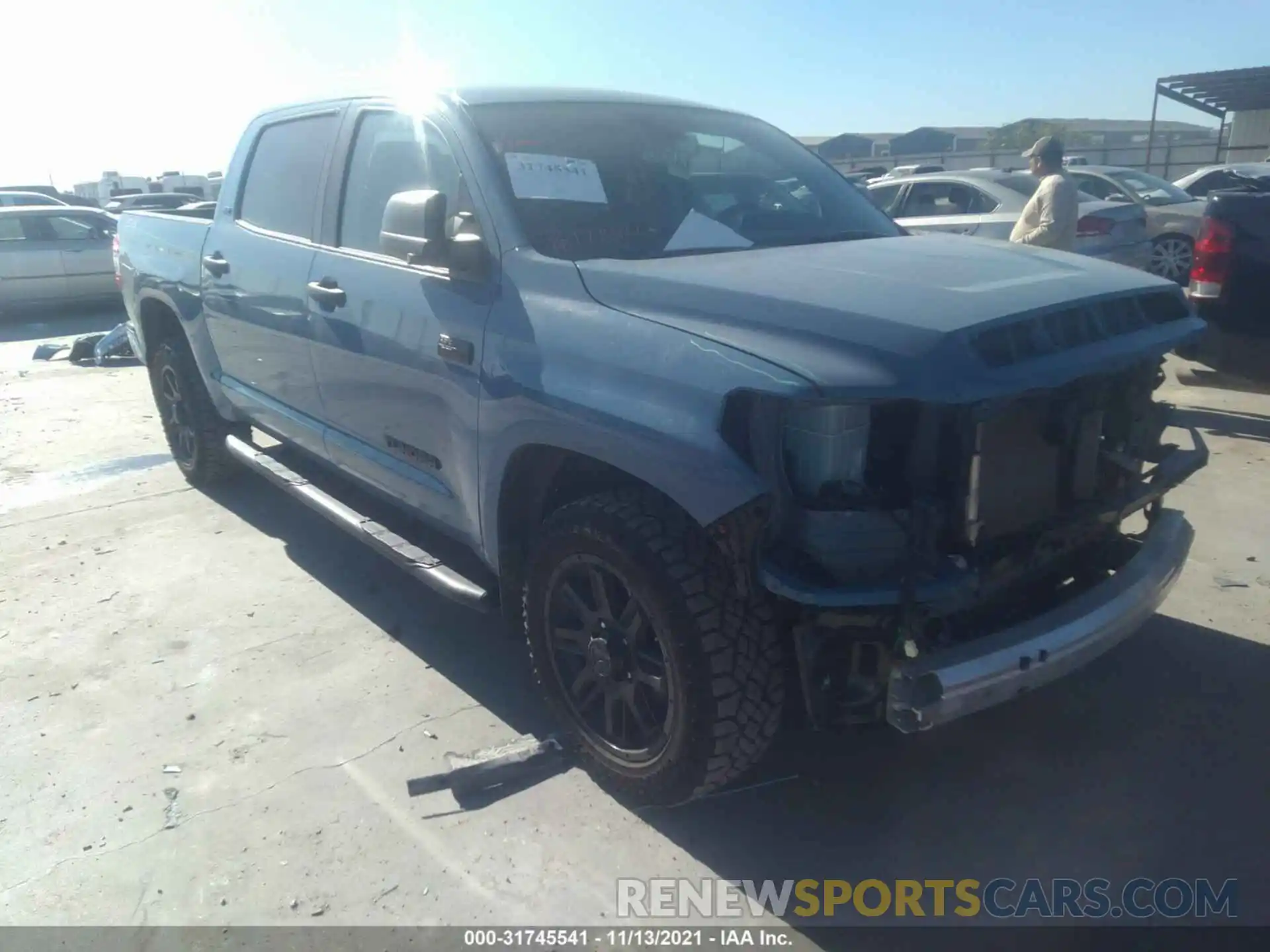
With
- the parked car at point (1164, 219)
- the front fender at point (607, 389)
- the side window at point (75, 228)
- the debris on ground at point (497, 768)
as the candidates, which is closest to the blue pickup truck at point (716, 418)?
the front fender at point (607, 389)

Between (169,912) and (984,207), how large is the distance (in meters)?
9.00

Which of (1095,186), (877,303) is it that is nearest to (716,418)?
(877,303)

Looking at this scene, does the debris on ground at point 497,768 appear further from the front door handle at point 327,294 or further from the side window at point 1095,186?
the side window at point 1095,186

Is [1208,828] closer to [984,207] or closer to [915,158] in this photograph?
[984,207]

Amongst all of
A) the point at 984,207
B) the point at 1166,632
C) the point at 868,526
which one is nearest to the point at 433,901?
the point at 868,526

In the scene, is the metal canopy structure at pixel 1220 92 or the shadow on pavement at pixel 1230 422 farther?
the metal canopy structure at pixel 1220 92

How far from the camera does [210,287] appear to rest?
4.73m

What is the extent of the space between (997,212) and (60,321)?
41.2ft

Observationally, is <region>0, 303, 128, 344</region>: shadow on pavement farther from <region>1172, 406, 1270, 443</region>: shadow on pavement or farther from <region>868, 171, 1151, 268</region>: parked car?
<region>1172, 406, 1270, 443</region>: shadow on pavement

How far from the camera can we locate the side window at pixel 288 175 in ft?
13.2

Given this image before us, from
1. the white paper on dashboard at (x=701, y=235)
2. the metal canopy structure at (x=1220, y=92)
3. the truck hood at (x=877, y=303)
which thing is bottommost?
the truck hood at (x=877, y=303)

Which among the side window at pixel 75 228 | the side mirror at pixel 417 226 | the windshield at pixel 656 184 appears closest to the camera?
the side mirror at pixel 417 226

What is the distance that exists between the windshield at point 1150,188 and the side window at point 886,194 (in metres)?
3.99
